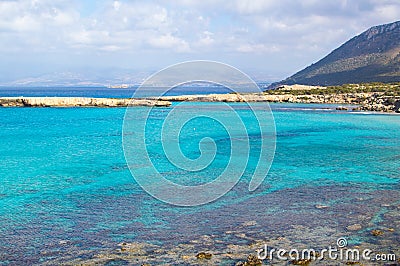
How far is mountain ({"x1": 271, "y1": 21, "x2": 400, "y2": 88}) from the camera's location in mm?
121062

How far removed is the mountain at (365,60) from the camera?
121062 mm

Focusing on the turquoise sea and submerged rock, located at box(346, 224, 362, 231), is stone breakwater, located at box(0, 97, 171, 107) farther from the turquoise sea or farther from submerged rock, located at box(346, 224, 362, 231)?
submerged rock, located at box(346, 224, 362, 231)

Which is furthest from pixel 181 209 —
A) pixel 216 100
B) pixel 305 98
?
pixel 305 98

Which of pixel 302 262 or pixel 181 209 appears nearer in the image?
pixel 302 262

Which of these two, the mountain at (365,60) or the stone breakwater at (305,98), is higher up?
the mountain at (365,60)

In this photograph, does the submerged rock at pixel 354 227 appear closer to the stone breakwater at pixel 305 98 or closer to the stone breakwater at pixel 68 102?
the stone breakwater at pixel 305 98

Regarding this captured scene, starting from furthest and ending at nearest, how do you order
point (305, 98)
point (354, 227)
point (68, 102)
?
point (305, 98) → point (68, 102) → point (354, 227)

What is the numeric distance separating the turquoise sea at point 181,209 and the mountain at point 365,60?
95.8 metres

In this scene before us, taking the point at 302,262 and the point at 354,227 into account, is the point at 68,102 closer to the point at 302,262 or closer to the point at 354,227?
the point at 354,227

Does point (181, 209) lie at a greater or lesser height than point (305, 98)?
lesser

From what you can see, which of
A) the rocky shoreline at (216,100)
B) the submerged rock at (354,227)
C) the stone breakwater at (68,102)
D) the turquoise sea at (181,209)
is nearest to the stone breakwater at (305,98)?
the rocky shoreline at (216,100)

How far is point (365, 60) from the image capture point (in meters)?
139

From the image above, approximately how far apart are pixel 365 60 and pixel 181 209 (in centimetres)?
13624

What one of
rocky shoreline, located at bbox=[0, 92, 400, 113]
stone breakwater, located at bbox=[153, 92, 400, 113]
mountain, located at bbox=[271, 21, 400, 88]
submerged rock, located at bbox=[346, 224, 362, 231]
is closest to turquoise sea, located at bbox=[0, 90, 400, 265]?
submerged rock, located at bbox=[346, 224, 362, 231]
